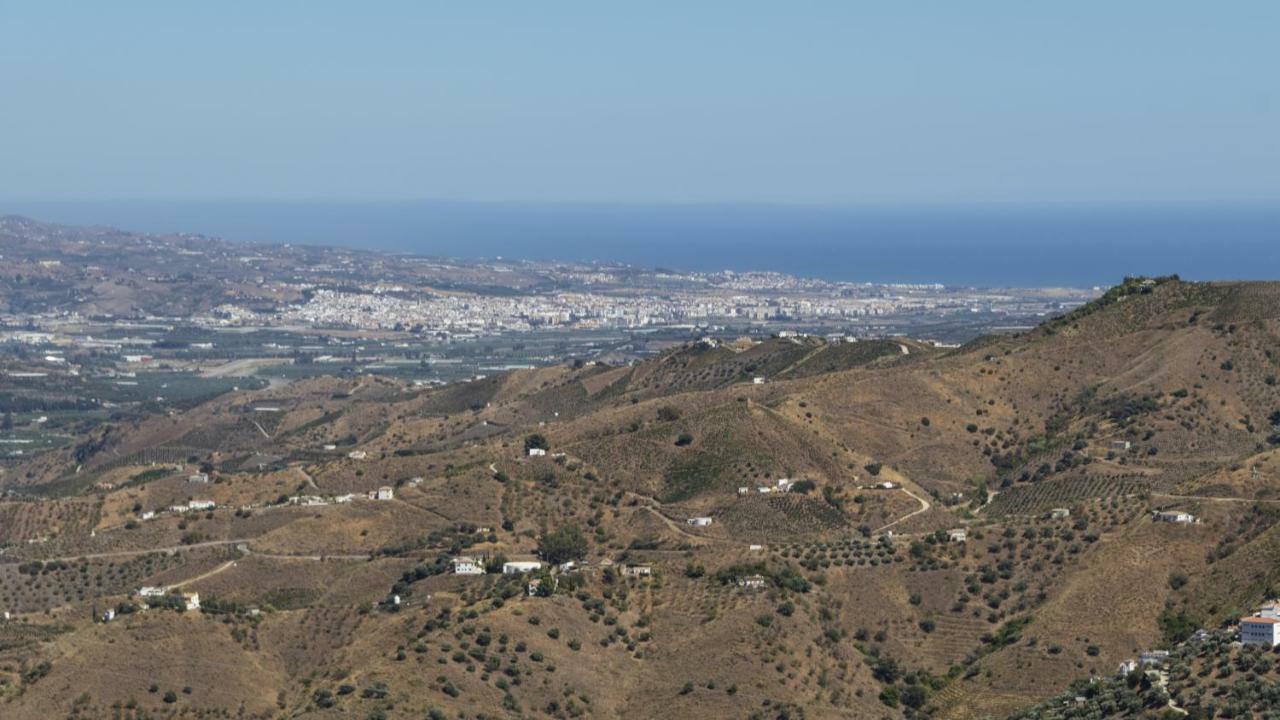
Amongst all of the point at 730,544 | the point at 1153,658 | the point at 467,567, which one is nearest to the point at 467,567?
the point at 467,567

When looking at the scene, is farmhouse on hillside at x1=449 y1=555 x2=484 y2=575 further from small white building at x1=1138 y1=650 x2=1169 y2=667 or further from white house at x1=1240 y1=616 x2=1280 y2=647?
white house at x1=1240 y1=616 x2=1280 y2=647

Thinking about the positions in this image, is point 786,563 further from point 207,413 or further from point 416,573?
point 207,413

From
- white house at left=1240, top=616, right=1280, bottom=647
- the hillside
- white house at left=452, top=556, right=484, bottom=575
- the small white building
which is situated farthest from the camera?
white house at left=452, top=556, right=484, bottom=575

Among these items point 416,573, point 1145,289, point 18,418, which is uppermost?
point 1145,289

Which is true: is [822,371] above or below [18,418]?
above

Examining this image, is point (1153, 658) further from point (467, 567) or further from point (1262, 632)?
point (467, 567)

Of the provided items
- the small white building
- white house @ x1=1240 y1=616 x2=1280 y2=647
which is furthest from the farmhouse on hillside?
white house @ x1=1240 y1=616 x2=1280 y2=647

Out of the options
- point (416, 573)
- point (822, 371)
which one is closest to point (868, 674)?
point (416, 573)
